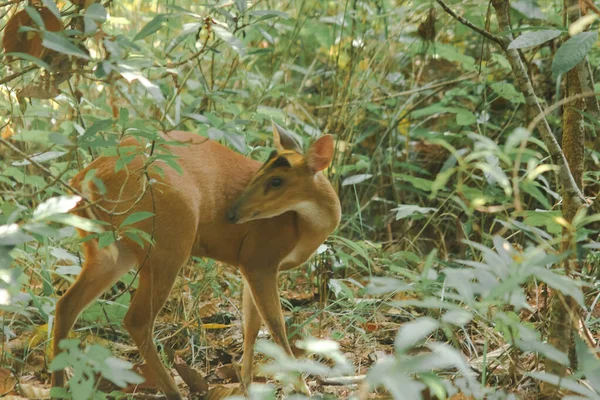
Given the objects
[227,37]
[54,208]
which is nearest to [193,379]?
[227,37]

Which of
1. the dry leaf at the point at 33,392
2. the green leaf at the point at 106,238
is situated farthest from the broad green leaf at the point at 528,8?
the dry leaf at the point at 33,392

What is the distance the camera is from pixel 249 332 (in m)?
4.11

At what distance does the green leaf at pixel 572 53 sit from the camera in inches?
103

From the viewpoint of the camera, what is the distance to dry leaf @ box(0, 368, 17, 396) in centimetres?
350

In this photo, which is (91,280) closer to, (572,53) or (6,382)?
(6,382)

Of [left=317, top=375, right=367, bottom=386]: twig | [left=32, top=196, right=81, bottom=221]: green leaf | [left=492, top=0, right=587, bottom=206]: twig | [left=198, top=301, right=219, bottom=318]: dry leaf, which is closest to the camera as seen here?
[left=32, top=196, right=81, bottom=221]: green leaf

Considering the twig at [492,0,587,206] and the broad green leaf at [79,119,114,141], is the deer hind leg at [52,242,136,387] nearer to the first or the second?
the broad green leaf at [79,119,114,141]

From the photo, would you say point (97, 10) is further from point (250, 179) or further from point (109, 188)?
point (250, 179)

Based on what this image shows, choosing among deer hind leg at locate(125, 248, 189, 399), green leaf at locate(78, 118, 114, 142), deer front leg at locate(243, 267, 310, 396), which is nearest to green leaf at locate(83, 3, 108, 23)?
green leaf at locate(78, 118, 114, 142)

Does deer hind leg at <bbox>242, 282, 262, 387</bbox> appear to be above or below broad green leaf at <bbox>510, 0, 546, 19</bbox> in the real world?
below

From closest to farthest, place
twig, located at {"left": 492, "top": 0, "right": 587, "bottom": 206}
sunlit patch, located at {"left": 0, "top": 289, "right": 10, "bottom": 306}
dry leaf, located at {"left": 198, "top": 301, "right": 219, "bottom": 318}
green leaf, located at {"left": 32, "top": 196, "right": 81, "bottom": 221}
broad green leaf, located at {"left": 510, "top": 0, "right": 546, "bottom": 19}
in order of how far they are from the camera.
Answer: green leaf, located at {"left": 32, "top": 196, "right": 81, "bottom": 221}, sunlit patch, located at {"left": 0, "top": 289, "right": 10, "bottom": 306}, twig, located at {"left": 492, "top": 0, "right": 587, "bottom": 206}, dry leaf, located at {"left": 198, "top": 301, "right": 219, "bottom": 318}, broad green leaf, located at {"left": 510, "top": 0, "right": 546, "bottom": 19}

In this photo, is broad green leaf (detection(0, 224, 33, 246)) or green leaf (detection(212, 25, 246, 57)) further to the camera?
green leaf (detection(212, 25, 246, 57))

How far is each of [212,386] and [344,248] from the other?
2.17 meters

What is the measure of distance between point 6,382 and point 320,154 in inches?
72.8
